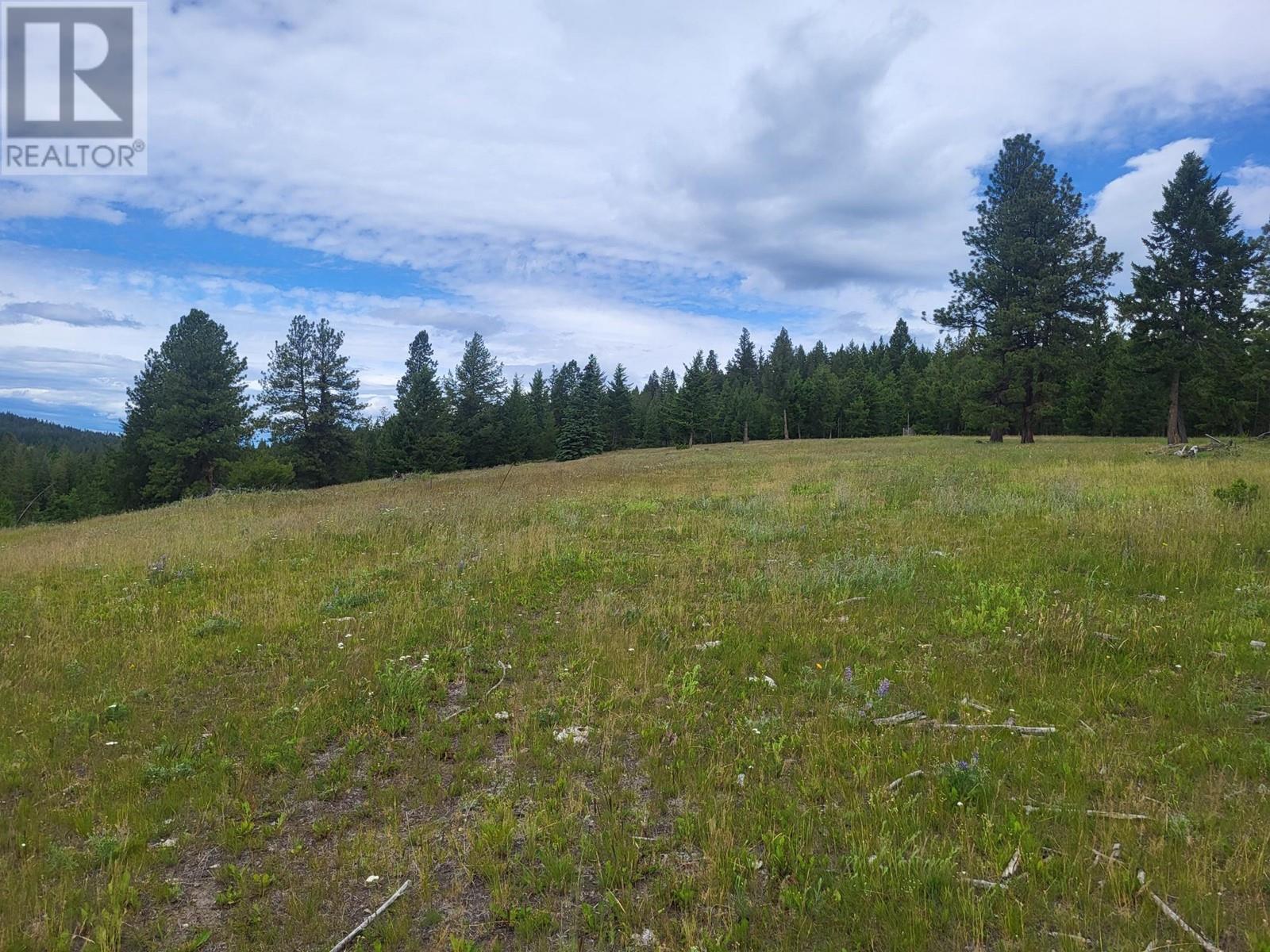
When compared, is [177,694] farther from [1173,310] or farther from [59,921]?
[1173,310]

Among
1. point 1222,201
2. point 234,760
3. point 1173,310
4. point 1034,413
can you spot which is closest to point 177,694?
point 234,760

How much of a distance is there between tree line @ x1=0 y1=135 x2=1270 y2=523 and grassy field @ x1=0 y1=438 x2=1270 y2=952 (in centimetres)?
2755

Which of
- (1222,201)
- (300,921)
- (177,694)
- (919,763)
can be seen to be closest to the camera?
(300,921)

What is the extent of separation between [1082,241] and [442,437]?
49.5 meters

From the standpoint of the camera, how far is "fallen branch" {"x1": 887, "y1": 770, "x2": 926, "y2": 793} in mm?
4234

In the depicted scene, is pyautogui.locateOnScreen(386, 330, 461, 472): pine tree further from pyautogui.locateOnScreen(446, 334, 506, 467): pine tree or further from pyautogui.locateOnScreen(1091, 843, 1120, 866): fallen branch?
pyautogui.locateOnScreen(1091, 843, 1120, 866): fallen branch

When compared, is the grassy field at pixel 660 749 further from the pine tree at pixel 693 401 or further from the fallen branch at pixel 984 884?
the pine tree at pixel 693 401

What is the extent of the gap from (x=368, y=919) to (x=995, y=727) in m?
4.72

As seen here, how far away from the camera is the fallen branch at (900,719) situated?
5.09m

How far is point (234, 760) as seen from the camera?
197 inches

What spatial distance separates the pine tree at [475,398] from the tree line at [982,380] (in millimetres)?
180

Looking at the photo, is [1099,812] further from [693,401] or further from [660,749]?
[693,401]

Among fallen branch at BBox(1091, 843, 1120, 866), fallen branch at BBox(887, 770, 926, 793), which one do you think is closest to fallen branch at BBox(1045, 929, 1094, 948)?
fallen branch at BBox(1091, 843, 1120, 866)

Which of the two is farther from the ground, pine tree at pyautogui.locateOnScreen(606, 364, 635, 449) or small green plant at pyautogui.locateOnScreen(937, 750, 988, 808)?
pine tree at pyautogui.locateOnScreen(606, 364, 635, 449)
